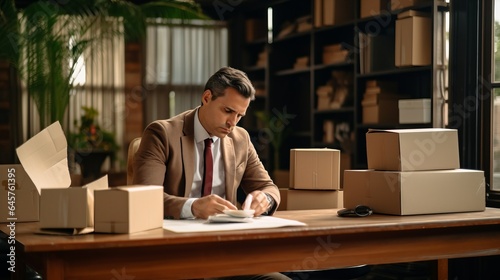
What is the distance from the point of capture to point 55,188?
92.7 inches

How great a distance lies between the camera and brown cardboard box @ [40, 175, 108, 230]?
2312 mm

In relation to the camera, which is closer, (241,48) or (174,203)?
Answer: (174,203)

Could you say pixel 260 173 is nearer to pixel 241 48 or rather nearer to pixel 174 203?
pixel 174 203

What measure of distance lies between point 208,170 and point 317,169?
53 centimetres

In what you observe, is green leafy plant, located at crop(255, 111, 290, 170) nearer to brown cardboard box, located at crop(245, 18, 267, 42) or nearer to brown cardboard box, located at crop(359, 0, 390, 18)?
brown cardboard box, located at crop(245, 18, 267, 42)

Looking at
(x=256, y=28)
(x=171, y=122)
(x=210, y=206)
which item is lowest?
(x=210, y=206)

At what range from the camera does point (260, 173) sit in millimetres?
3414

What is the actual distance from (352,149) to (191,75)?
3769 mm

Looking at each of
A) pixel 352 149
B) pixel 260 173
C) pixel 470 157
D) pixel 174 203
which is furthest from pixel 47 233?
pixel 352 149

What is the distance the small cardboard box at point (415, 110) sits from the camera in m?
4.89

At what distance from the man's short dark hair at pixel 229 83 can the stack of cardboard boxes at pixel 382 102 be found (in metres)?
2.56

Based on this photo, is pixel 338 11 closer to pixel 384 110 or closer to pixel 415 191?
pixel 384 110

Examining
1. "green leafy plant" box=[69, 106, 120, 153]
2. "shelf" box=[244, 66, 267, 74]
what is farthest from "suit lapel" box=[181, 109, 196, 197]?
"green leafy plant" box=[69, 106, 120, 153]

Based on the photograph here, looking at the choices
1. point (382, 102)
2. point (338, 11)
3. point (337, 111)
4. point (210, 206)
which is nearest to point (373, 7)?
point (338, 11)
